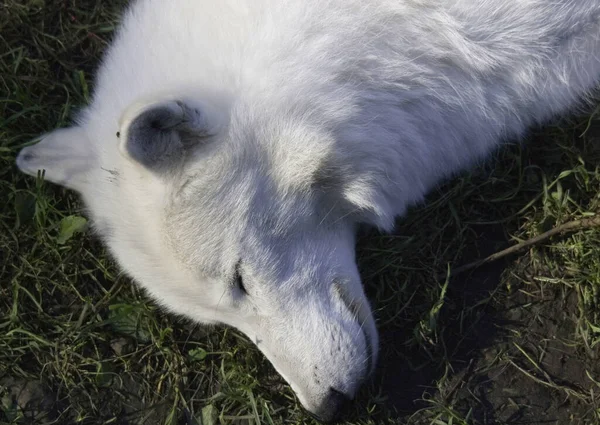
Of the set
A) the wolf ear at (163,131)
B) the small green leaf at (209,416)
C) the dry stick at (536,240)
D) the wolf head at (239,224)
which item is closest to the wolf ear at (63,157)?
the wolf head at (239,224)

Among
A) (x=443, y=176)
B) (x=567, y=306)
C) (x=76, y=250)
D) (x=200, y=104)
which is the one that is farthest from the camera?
(x=76, y=250)

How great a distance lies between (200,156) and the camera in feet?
7.86

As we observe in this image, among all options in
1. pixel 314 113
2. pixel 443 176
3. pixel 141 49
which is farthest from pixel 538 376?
pixel 141 49

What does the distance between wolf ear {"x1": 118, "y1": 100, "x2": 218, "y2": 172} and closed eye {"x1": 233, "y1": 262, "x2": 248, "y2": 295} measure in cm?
47

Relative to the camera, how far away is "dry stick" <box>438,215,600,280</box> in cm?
330

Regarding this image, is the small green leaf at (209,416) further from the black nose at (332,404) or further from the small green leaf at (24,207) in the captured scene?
the small green leaf at (24,207)

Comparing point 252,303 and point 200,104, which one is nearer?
point 200,104

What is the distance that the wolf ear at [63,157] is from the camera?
113 inches

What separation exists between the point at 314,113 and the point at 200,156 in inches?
17.6

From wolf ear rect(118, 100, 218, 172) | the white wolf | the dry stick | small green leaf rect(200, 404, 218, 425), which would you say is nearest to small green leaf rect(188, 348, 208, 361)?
small green leaf rect(200, 404, 218, 425)

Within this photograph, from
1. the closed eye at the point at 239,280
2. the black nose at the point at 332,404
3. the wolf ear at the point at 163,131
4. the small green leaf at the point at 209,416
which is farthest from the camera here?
the small green leaf at the point at 209,416

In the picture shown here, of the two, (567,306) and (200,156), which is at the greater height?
(200,156)

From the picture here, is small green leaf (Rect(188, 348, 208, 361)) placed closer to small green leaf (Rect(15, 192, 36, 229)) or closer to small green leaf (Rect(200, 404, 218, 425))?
small green leaf (Rect(200, 404, 218, 425))

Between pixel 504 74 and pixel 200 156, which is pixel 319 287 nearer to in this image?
pixel 200 156
